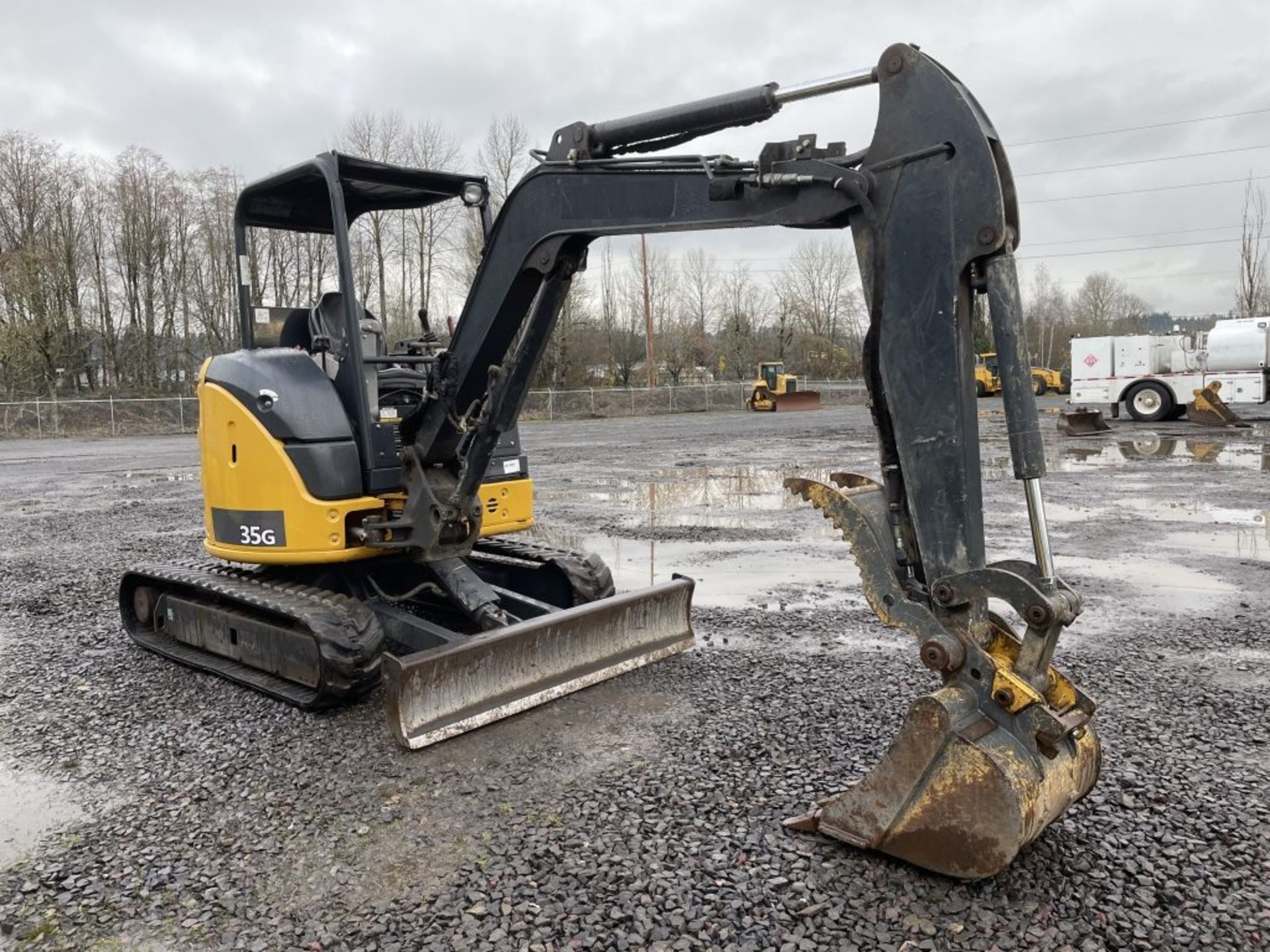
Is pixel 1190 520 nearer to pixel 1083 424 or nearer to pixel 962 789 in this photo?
pixel 962 789

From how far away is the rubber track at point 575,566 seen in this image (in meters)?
6.14

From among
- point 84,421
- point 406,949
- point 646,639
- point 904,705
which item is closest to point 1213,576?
point 904,705

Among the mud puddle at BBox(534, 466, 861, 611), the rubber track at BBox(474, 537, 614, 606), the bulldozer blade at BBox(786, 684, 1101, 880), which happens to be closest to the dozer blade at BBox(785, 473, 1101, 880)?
the bulldozer blade at BBox(786, 684, 1101, 880)

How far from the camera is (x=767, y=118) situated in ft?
12.3

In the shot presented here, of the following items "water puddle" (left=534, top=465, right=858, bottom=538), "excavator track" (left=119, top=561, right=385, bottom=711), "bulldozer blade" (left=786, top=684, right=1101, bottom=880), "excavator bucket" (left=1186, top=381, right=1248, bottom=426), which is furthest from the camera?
"excavator bucket" (left=1186, top=381, right=1248, bottom=426)

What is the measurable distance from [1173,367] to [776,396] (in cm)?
1633

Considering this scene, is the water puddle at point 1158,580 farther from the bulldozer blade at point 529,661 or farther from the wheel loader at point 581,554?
the bulldozer blade at point 529,661

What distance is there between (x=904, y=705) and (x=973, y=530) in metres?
1.99

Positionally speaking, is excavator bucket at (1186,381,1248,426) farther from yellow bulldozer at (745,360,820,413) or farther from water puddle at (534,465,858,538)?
yellow bulldozer at (745,360,820,413)

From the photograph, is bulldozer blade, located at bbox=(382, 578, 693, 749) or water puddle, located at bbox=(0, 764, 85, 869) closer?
water puddle, located at bbox=(0, 764, 85, 869)

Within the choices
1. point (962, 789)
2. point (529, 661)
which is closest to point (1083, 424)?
point (529, 661)

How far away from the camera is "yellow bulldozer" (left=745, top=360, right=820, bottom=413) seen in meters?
40.9

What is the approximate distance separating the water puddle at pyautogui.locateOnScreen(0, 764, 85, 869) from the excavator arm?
3.05 m

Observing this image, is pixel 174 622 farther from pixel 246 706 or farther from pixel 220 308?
pixel 220 308
